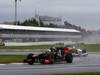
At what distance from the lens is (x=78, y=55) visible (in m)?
51.7

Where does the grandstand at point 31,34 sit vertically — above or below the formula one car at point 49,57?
above

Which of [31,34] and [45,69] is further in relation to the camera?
[31,34]

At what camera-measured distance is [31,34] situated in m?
125

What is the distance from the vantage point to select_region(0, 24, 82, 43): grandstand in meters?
116

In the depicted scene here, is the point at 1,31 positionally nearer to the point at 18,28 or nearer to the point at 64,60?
the point at 18,28

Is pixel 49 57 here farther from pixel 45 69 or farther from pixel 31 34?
pixel 31 34

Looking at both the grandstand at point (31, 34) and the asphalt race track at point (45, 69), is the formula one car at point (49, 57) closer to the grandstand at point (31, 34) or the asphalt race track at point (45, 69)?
the asphalt race track at point (45, 69)

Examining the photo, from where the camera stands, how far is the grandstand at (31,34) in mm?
115812

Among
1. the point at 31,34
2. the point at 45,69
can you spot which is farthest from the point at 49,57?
the point at 31,34

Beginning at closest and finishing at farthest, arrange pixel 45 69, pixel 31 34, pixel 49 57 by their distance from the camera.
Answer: pixel 45 69, pixel 49 57, pixel 31 34

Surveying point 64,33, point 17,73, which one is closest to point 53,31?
point 64,33

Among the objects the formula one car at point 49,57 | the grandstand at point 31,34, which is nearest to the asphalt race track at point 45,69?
the formula one car at point 49,57

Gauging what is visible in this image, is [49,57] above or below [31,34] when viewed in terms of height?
below

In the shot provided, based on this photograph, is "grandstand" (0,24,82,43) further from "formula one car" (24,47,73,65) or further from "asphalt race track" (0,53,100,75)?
"asphalt race track" (0,53,100,75)
